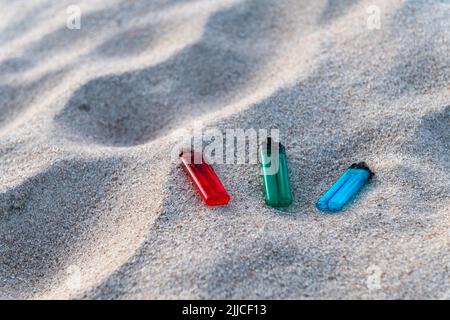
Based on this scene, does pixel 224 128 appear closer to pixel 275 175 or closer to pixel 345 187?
pixel 275 175

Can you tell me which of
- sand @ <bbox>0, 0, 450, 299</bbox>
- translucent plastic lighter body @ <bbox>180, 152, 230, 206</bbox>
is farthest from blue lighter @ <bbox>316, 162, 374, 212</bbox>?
translucent plastic lighter body @ <bbox>180, 152, 230, 206</bbox>

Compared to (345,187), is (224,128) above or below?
above

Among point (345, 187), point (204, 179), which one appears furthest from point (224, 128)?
point (345, 187)

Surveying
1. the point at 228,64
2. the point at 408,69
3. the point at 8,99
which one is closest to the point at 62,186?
the point at 8,99

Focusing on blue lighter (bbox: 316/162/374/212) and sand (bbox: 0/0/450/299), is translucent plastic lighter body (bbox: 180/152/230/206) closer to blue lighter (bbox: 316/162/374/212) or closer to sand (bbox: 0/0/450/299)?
sand (bbox: 0/0/450/299)

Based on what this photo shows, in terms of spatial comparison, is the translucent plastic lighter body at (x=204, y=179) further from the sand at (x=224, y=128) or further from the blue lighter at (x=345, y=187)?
the blue lighter at (x=345, y=187)

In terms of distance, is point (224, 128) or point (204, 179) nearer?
point (204, 179)
